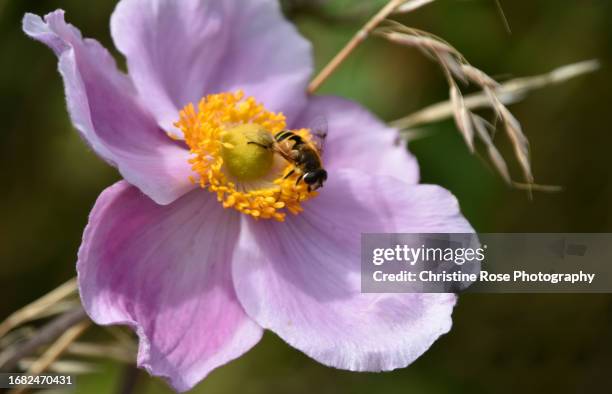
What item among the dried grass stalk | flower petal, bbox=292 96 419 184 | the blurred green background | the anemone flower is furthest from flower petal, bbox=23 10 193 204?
the blurred green background

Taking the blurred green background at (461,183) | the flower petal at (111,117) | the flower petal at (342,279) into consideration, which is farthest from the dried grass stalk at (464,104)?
the blurred green background at (461,183)

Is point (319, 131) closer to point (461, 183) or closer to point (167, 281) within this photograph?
point (167, 281)

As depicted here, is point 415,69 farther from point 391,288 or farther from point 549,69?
point 391,288

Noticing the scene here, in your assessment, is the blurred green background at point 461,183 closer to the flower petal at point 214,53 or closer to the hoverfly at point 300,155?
the flower petal at point 214,53

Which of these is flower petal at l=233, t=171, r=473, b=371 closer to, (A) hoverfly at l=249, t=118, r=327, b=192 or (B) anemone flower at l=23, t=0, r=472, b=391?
(B) anemone flower at l=23, t=0, r=472, b=391

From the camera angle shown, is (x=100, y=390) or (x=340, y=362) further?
(x=100, y=390)

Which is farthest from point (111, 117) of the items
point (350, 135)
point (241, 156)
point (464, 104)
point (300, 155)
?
point (464, 104)

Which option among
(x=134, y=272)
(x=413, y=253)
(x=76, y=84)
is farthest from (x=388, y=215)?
(x=76, y=84)
